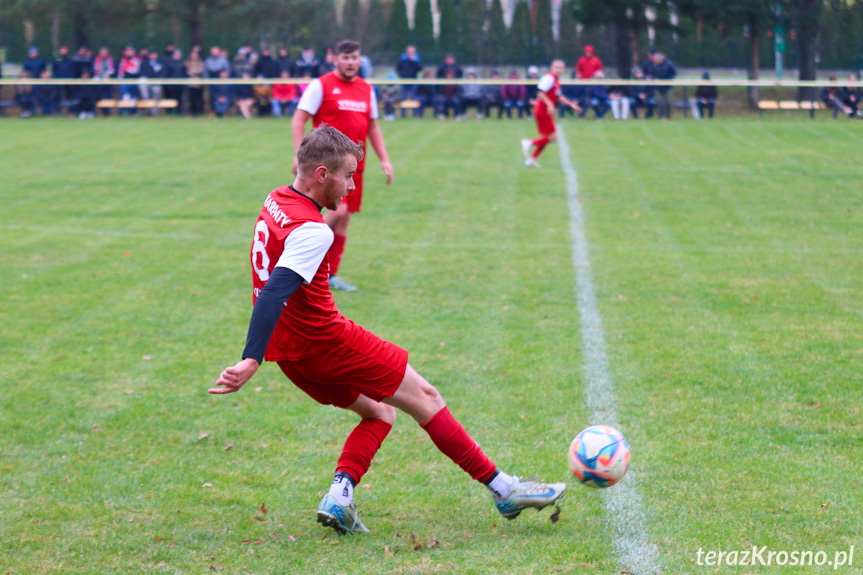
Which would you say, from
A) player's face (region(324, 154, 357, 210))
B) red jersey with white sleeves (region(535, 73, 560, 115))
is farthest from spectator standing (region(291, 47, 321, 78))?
player's face (region(324, 154, 357, 210))

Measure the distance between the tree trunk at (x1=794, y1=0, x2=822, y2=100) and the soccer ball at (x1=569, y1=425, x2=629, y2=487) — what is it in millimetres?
31990

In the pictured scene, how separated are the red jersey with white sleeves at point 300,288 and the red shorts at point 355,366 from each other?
0.16ft

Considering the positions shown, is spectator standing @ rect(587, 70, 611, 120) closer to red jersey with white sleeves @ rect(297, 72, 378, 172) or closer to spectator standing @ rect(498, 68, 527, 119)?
spectator standing @ rect(498, 68, 527, 119)

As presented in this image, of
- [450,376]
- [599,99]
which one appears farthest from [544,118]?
[450,376]

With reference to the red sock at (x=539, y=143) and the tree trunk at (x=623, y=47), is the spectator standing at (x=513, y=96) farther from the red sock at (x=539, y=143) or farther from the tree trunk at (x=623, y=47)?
the red sock at (x=539, y=143)

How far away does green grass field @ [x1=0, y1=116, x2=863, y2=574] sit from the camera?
4074 mm

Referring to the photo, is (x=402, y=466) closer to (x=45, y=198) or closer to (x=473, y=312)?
(x=473, y=312)

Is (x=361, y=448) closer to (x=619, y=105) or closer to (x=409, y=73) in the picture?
(x=619, y=105)

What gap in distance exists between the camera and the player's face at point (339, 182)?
12.6 ft

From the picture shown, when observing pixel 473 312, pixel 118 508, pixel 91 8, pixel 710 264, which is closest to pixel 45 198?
pixel 473 312

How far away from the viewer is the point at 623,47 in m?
33.9

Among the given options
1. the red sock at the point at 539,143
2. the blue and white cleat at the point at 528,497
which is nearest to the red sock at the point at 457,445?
the blue and white cleat at the point at 528,497

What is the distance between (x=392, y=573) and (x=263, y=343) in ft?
3.58

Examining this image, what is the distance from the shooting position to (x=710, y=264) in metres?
9.77
